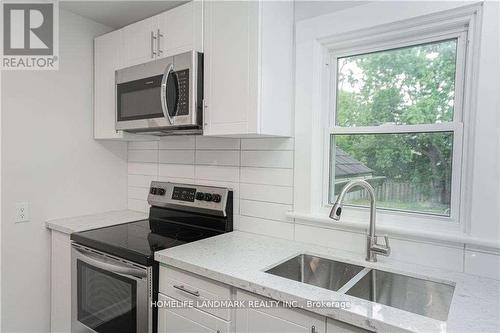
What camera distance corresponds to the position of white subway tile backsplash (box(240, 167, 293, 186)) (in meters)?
1.83

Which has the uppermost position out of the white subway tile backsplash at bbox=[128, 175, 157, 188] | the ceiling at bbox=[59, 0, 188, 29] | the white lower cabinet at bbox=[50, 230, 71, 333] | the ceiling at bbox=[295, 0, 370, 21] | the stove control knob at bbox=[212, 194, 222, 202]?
the ceiling at bbox=[59, 0, 188, 29]

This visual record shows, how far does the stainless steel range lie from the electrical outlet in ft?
1.18

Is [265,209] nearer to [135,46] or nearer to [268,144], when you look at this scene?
[268,144]

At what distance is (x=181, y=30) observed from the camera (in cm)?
183

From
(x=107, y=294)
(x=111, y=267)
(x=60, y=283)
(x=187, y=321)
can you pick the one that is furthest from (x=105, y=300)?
(x=187, y=321)

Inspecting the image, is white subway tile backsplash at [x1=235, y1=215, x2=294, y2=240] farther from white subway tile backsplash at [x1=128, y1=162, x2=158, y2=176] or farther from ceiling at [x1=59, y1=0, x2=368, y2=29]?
ceiling at [x1=59, y1=0, x2=368, y2=29]

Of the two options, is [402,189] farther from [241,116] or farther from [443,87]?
[241,116]

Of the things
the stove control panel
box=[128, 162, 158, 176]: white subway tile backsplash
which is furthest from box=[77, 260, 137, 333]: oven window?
box=[128, 162, 158, 176]: white subway tile backsplash

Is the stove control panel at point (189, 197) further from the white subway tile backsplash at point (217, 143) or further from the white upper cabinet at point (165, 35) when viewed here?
the white upper cabinet at point (165, 35)

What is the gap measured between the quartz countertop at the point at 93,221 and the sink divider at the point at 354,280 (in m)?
1.49

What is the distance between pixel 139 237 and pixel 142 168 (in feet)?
2.65

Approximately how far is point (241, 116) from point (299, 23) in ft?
2.04

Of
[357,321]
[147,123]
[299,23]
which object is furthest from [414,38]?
[147,123]

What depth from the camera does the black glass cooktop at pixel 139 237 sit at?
5.27 feet
